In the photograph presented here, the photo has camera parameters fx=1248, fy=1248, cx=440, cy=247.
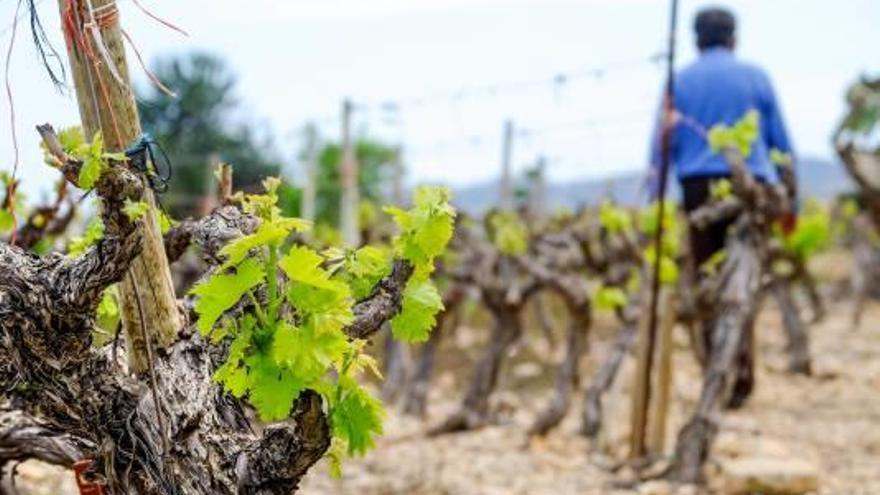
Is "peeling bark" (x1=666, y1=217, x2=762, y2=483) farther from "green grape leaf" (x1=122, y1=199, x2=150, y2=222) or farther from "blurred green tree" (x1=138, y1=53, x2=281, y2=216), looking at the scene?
"blurred green tree" (x1=138, y1=53, x2=281, y2=216)

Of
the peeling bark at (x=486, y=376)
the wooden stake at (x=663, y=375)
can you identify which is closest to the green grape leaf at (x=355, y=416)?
the wooden stake at (x=663, y=375)

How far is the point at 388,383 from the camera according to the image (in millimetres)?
10008

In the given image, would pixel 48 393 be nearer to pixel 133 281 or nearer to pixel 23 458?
pixel 133 281

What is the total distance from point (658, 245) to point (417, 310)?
3.23 m

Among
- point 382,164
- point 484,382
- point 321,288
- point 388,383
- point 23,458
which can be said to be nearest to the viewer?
point 321,288

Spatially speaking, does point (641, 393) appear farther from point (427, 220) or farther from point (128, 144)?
point (128, 144)

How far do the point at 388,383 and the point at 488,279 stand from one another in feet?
5.64

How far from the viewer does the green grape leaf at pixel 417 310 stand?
108 inches

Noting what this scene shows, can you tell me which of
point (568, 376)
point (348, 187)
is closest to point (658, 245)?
point (568, 376)

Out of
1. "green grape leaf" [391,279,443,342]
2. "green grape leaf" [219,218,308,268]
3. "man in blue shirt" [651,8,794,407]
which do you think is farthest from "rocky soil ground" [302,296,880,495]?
"green grape leaf" [219,218,308,268]

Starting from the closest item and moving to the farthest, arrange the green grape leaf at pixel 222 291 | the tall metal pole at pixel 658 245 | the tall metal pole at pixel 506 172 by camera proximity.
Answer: the green grape leaf at pixel 222 291
the tall metal pole at pixel 658 245
the tall metal pole at pixel 506 172

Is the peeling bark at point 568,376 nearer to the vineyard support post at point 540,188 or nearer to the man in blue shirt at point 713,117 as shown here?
the man in blue shirt at point 713,117

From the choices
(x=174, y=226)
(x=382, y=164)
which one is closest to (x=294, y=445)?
(x=174, y=226)

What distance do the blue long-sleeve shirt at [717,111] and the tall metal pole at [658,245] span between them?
81 cm
